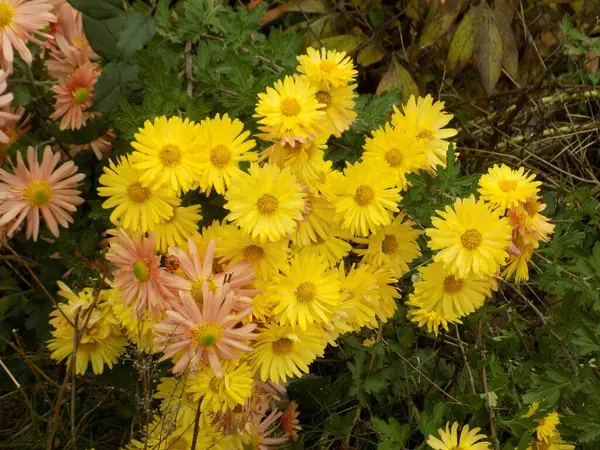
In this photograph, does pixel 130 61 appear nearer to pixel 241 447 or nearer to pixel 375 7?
pixel 241 447

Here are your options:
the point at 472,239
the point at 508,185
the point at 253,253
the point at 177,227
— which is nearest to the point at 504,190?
the point at 508,185

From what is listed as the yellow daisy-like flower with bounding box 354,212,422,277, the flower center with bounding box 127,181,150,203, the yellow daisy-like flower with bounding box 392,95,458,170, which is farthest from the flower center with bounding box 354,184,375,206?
the flower center with bounding box 127,181,150,203

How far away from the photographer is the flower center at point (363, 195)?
1168mm

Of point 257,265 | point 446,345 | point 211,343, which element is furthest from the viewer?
point 446,345

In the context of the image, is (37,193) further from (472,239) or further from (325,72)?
(472,239)

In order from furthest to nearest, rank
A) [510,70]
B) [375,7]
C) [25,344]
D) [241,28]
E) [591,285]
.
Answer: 1. [375,7]
2. [510,70]
3. [25,344]
4. [241,28]
5. [591,285]

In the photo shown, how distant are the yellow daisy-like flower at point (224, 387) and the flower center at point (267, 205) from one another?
0.74 feet

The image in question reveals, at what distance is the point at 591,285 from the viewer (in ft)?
4.32

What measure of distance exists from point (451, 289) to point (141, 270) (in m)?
0.48

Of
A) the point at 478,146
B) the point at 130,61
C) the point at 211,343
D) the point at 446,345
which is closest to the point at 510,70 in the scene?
the point at 478,146

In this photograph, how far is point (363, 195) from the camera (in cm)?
117

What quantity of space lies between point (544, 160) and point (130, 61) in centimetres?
127

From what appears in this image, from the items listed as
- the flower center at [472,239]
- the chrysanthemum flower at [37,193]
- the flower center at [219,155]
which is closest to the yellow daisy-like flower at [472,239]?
the flower center at [472,239]

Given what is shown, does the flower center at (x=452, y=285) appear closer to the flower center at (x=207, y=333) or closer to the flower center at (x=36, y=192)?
the flower center at (x=207, y=333)
